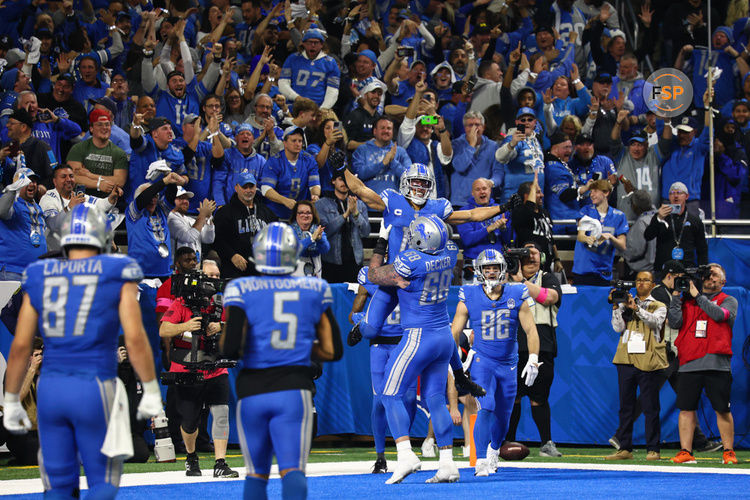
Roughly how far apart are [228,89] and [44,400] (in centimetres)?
1007

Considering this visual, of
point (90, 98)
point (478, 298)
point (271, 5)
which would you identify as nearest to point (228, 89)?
point (90, 98)

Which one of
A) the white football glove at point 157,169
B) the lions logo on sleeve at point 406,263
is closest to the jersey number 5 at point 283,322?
the lions logo on sleeve at point 406,263

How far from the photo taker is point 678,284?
40.0 feet

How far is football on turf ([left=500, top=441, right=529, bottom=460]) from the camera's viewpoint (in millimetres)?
12164

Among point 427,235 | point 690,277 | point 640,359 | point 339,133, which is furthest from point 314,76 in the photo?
point 427,235

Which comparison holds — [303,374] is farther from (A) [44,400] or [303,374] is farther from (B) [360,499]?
(B) [360,499]

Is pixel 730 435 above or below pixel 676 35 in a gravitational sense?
below

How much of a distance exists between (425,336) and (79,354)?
4.29 metres

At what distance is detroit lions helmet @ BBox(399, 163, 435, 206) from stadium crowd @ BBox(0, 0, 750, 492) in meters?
0.02

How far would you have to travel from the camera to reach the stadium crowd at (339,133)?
13.0 m

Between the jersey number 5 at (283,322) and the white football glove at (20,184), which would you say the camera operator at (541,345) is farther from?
the jersey number 5 at (283,322)

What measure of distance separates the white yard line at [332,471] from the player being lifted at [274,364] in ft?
12.5

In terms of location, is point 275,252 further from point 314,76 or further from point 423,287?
point 314,76

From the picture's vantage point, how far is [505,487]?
9.19 m
